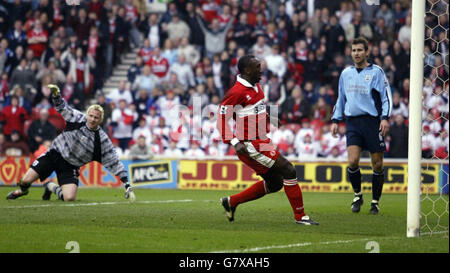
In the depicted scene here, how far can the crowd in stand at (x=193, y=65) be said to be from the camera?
21.8 meters

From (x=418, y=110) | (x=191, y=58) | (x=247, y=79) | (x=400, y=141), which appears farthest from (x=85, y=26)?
(x=418, y=110)

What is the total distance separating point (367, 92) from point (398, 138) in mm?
8629

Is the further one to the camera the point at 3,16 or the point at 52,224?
the point at 3,16

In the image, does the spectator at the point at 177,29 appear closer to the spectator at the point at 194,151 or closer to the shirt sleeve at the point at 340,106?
the spectator at the point at 194,151

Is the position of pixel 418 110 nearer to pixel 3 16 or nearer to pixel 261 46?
pixel 261 46

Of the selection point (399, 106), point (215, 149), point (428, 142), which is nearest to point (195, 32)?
point (215, 149)

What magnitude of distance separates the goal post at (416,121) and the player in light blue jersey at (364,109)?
2.98 metres

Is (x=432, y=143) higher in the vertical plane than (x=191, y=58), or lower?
lower

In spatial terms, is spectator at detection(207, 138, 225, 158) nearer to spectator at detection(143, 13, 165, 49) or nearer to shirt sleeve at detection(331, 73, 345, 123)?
spectator at detection(143, 13, 165, 49)

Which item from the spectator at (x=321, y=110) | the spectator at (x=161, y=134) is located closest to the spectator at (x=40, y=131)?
the spectator at (x=161, y=134)

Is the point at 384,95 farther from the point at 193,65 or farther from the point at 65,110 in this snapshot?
the point at 193,65

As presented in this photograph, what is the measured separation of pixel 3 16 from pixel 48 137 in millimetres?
5303

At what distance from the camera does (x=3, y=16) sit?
1008 inches

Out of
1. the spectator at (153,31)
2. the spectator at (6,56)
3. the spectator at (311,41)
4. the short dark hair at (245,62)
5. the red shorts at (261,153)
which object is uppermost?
the spectator at (153,31)
